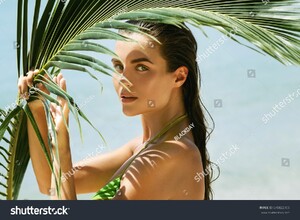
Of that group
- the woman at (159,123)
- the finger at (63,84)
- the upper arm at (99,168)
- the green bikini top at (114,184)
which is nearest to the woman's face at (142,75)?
the woman at (159,123)

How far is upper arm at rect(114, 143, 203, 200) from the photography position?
1922mm

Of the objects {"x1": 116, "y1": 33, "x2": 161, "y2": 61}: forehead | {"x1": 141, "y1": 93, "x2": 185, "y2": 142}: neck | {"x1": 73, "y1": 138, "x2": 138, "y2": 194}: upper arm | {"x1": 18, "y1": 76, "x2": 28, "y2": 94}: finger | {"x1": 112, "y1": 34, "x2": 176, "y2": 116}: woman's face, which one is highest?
{"x1": 116, "y1": 33, "x2": 161, "y2": 61}: forehead

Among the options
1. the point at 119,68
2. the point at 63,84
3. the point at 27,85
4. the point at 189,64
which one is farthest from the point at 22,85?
the point at 189,64

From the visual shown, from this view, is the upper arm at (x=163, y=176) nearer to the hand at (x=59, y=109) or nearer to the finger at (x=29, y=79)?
the hand at (x=59, y=109)

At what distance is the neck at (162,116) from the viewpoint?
2070 millimetres

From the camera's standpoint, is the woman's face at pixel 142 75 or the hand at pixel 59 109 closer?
the hand at pixel 59 109

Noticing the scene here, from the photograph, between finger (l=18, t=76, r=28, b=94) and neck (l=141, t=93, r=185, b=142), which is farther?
neck (l=141, t=93, r=185, b=142)

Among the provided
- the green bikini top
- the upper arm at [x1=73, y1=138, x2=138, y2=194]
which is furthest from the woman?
the upper arm at [x1=73, y1=138, x2=138, y2=194]

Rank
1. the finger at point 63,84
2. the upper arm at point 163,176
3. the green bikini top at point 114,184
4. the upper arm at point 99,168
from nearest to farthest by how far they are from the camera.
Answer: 1. the finger at point 63,84
2. the upper arm at point 163,176
3. the green bikini top at point 114,184
4. the upper arm at point 99,168

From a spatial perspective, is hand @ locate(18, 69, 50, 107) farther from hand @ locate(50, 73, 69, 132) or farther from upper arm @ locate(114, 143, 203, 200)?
upper arm @ locate(114, 143, 203, 200)

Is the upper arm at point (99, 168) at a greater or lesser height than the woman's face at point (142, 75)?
lesser
